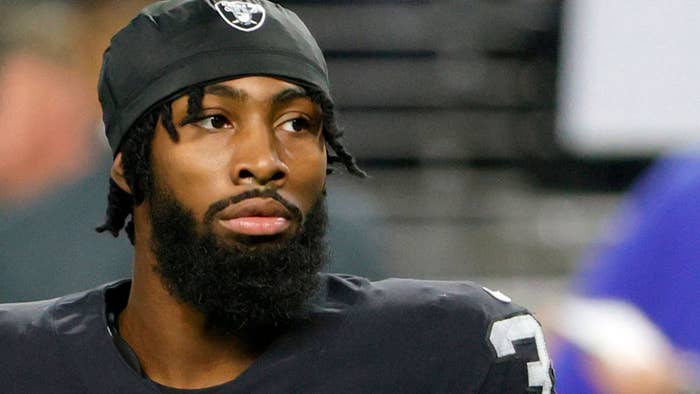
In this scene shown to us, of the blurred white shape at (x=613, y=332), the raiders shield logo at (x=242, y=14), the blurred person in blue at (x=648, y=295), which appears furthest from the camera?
the blurred person in blue at (x=648, y=295)

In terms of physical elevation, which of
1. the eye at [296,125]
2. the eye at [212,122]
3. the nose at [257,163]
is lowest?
the nose at [257,163]

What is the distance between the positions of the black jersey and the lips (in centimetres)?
26

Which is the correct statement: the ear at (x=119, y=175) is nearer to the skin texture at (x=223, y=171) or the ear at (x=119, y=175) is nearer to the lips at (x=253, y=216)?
the skin texture at (x=223, y=171)

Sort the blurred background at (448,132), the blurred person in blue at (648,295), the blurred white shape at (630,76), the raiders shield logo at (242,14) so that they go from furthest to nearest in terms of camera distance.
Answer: the blurred white shape at (630,76)
the blurred background at (448,132)
the blurred person in blue at (648,295)
the raiders shield logo at (242,14)

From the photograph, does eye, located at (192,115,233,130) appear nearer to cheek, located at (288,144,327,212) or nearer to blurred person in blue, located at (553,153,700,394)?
cheek, located at (288,144,327,212)

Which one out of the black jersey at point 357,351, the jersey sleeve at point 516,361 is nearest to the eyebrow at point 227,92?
the black jersey at point 357,351

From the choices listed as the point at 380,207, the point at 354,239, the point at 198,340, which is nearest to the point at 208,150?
the point at 198,340

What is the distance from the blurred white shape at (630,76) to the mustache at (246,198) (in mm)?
2709

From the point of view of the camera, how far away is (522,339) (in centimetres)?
297

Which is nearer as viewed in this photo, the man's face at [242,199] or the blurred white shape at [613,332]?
the man's face at [242,199]

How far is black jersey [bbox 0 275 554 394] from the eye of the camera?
9.52 ft

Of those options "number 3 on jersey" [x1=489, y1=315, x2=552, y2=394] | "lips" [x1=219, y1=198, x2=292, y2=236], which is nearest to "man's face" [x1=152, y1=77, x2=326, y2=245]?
"lips" [x1=219, y1=198, x2=292, y2=236]

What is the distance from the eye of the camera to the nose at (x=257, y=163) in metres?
2.73

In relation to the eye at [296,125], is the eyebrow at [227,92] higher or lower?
higher
